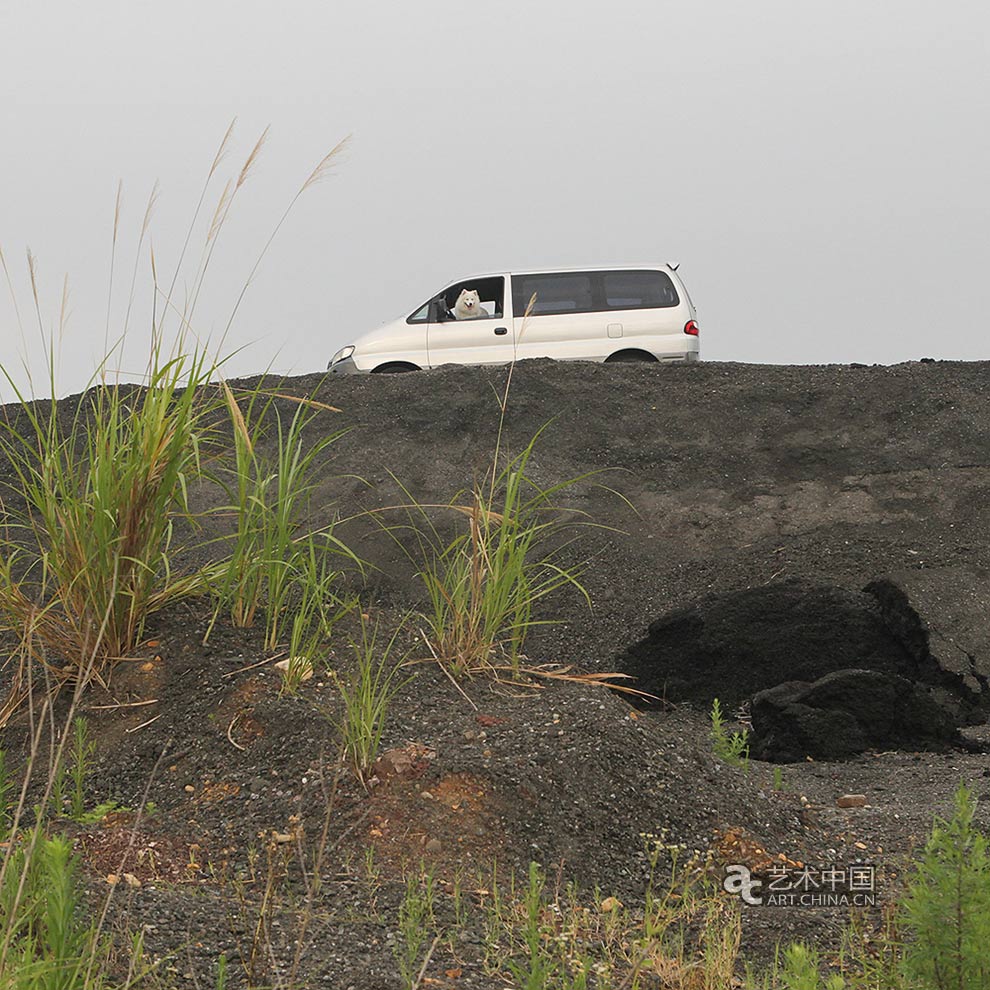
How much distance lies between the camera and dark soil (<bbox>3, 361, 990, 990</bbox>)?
354cm

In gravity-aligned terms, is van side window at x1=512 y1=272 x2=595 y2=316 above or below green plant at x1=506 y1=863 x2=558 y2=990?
above

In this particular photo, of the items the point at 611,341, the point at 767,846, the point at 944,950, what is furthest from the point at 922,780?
the point at 611,341

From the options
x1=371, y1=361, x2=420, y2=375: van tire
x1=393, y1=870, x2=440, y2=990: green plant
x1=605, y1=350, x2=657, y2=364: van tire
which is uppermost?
x1=605, y1=350, x2=657, y2=364: van tire

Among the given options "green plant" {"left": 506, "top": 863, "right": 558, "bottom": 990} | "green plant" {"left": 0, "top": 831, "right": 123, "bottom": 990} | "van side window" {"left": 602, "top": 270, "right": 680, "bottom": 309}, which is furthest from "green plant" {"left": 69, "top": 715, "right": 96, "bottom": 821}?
"van side window" {"left": 602, "top": 270, "right": 680, "bottom": 309}

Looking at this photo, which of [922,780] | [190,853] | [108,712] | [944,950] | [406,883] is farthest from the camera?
[922,780]

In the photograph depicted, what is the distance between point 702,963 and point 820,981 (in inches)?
11.2

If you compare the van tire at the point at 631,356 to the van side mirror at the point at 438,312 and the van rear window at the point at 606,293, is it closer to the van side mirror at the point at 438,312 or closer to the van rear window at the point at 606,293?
the van rear window at the point at 606,293

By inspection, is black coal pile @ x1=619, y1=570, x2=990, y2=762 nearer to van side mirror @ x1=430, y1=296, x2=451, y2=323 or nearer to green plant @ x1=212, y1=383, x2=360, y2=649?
green plant @ x1=212, y1=383, x2=360, y2=649

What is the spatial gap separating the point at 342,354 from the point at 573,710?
1041cm

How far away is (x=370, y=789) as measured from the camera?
3.91 m

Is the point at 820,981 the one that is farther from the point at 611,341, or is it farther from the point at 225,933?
the point at 611,341

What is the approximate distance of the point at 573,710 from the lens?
4.48 m

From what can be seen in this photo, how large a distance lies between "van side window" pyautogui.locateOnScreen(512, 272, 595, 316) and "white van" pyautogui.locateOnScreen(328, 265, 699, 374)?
0.01 metres

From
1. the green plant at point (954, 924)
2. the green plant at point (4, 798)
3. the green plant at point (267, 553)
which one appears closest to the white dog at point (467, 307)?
the green plant at point (267, 553)
